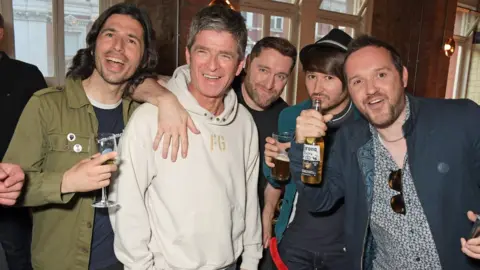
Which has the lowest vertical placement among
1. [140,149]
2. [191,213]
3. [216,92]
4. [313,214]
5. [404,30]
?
[313,214]

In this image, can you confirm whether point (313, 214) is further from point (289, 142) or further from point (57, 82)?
point (57, 82)

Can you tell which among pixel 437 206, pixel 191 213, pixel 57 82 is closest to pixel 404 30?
pixel 57 82

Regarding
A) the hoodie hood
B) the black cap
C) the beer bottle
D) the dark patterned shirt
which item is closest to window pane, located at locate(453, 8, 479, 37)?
the black cap

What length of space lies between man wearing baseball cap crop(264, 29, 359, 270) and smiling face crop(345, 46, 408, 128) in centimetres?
35

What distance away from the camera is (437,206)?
5.24 ft

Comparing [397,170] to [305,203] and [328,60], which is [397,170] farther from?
[328,60]

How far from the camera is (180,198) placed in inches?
59.1

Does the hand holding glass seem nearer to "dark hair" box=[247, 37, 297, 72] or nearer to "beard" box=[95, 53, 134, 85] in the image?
"dark hair" box=[247, 37, 297, 72]

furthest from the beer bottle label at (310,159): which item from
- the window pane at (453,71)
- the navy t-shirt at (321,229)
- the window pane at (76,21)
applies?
the window pane at (453,71)

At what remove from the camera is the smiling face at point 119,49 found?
5.74 feet

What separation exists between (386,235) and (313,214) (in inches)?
16.4

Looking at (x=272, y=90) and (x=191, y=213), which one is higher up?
(x=272, y=90)

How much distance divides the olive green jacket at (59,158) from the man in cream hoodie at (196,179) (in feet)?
0.84

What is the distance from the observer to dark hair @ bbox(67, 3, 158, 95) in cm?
184
